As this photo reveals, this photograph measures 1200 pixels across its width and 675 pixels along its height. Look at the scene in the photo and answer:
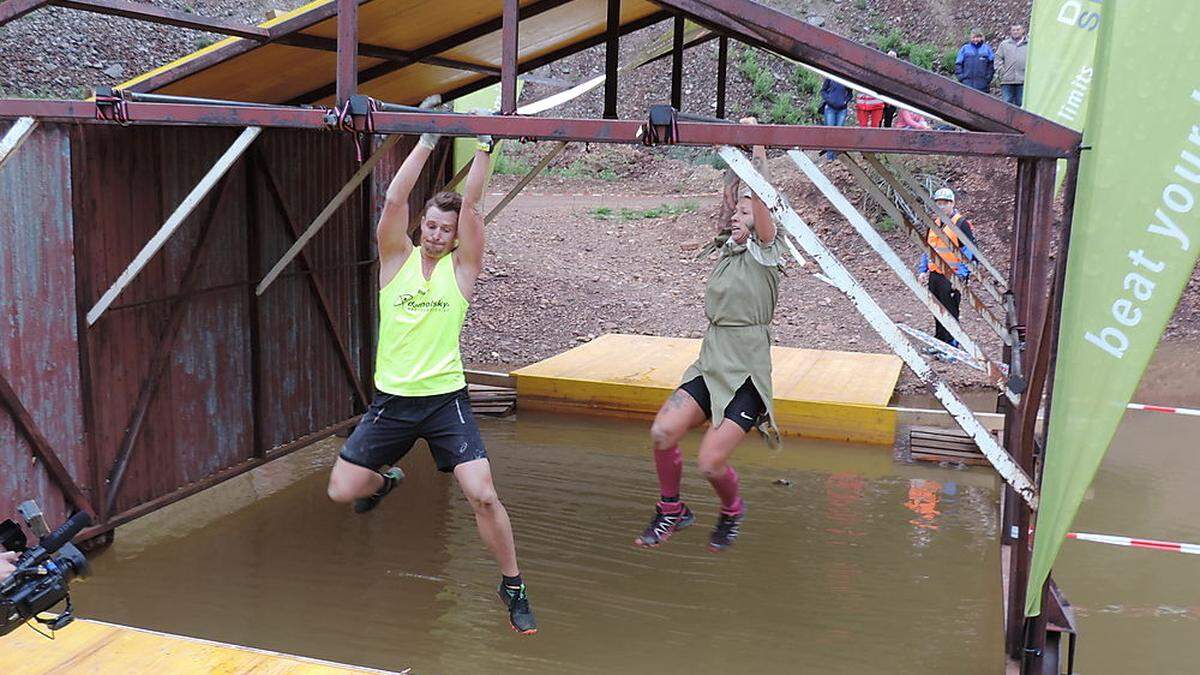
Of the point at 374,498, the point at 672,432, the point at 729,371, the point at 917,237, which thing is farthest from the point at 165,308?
the point at 917,237

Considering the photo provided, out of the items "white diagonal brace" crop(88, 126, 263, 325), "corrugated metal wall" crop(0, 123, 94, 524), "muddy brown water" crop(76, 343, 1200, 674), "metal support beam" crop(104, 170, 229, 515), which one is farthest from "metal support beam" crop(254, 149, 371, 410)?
"corrugated metal wall" crop(0, 123, 94, 524)

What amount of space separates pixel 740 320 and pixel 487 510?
5.62 feet

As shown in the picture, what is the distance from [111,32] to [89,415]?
72.5ft

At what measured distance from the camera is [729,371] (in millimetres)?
5961

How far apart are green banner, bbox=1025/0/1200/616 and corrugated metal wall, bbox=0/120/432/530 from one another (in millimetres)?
5287

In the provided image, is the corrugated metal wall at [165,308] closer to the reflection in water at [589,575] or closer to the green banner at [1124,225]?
the reflection in water at [589,575]

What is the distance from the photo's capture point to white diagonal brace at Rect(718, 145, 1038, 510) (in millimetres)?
4965

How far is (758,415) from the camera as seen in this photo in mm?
6082

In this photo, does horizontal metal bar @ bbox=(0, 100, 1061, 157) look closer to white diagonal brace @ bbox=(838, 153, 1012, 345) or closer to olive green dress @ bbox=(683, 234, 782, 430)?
olive green dress @ bbox=(683, 234, 782, 430)

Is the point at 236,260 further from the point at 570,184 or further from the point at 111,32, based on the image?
the point at 111,32

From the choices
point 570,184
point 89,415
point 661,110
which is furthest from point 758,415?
point 570,184

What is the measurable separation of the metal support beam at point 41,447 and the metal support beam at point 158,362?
240mm

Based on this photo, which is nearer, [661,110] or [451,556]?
[661,110]

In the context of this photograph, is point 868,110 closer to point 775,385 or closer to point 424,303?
point 775,385
